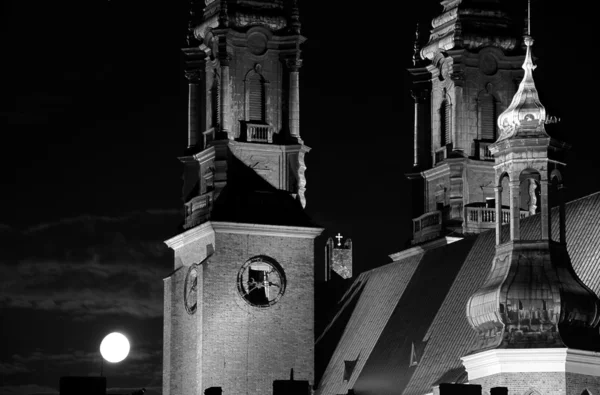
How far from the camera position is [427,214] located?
7788cm

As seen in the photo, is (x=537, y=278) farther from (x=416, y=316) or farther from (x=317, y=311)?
(x=317, y=311)

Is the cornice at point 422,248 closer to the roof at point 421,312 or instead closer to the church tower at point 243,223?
the roof at point 421,312

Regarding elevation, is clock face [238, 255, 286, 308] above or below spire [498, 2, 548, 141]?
below

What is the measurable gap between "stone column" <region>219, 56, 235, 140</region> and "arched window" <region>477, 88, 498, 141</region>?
9.90m

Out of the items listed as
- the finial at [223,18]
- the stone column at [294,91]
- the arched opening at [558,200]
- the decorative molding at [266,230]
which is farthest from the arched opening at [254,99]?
the arched opening at [558,200]

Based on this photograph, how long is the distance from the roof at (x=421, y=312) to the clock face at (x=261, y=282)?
3227 millimetres

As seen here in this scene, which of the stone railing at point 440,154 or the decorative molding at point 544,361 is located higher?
the stone railing at point 440,154

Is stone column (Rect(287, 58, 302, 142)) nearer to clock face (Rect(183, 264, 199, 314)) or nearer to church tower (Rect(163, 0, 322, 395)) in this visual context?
church tower (Rect(163, 0, 322, 395))

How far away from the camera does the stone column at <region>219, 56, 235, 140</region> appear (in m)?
74.6

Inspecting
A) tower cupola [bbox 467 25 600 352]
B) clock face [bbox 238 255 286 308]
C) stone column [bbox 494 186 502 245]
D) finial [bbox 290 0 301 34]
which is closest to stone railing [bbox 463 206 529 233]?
clock face [bbox 238 255 286 308]

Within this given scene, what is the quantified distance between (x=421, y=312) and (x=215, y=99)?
479 inches

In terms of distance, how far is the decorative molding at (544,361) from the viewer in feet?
182

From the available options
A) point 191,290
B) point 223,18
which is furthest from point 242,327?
point 223,18

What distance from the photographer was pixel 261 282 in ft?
241
